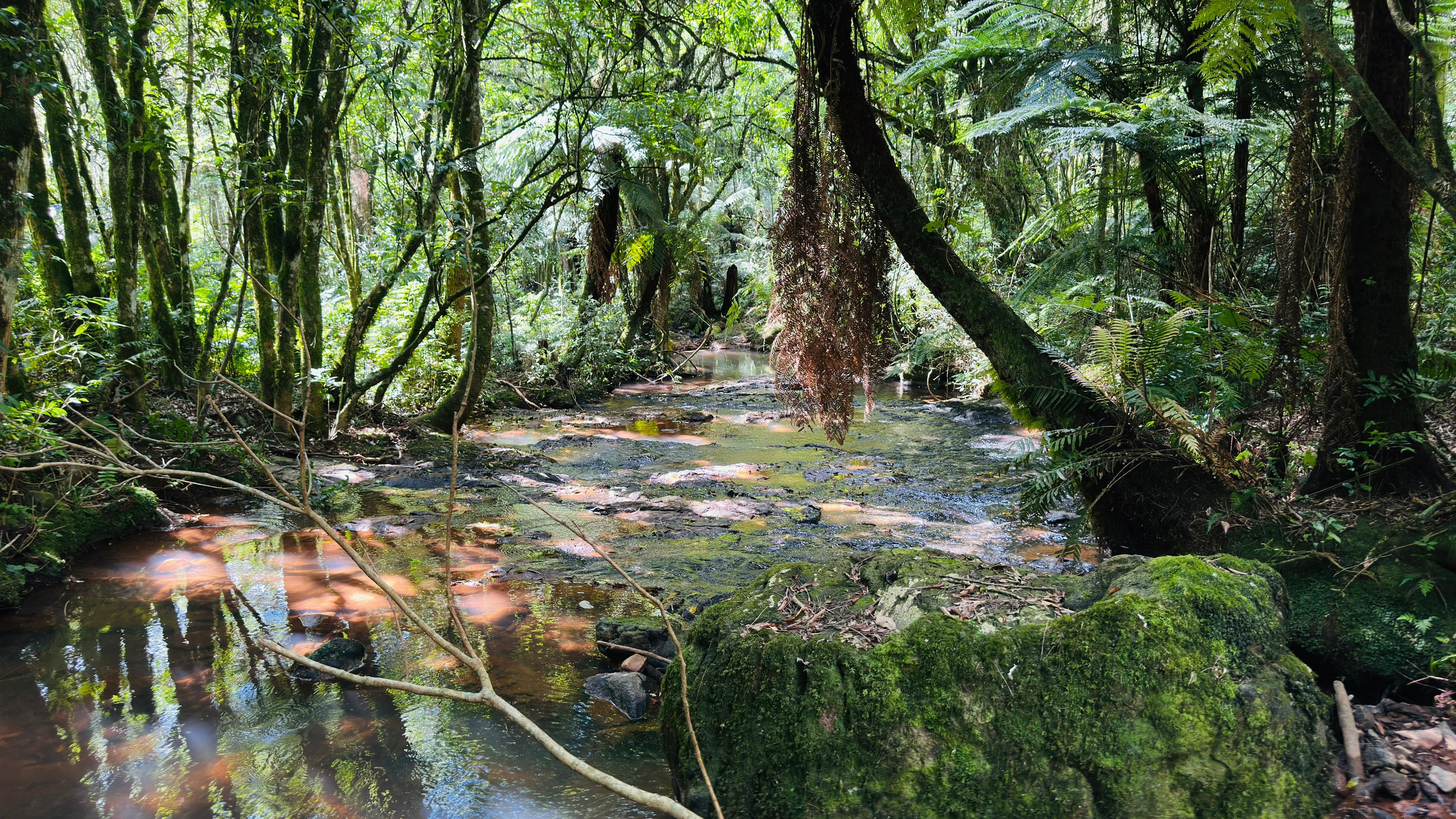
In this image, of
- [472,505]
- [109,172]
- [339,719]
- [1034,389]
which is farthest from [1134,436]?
[109,172]

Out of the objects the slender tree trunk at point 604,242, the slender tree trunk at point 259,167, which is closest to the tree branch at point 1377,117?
the slender tree trunk at point 259,167

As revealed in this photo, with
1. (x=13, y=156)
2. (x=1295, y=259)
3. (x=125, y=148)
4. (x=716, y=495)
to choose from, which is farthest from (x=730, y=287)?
(x=1295, y=259)

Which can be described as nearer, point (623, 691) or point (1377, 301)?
point (1377, 301)

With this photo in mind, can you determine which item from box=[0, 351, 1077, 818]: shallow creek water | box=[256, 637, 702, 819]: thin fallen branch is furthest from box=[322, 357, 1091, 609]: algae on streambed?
box=[256, 637, 702, 819]: thin fallen branch

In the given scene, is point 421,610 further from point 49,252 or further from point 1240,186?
point 1240,186

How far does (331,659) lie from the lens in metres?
3.62

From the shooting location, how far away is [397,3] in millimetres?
10172

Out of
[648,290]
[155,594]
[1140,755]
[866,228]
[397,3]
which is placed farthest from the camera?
[648,290]

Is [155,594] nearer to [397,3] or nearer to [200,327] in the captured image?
[200,327]

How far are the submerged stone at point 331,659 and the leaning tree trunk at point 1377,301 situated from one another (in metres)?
4.44

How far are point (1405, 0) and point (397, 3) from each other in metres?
10.5

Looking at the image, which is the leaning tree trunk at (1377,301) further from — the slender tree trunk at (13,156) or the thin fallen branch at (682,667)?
the slender tree trunk at (13,156)

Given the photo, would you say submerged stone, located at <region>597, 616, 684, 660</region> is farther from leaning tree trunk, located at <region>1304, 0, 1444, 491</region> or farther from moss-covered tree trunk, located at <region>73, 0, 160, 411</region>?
moss-covered tree trunk, located at <region>73, 0, 160, 411</region>

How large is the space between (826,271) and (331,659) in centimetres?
303
